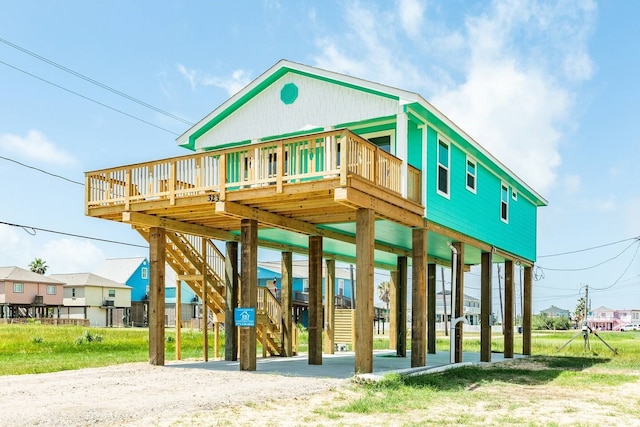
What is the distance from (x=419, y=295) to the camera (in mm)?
16797

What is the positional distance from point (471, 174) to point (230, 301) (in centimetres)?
805

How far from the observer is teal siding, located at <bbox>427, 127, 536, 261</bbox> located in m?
17.7

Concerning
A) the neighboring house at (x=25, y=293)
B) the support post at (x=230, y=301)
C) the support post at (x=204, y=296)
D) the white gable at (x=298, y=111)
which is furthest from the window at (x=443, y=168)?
the neighboring house at (x=25, y=293)

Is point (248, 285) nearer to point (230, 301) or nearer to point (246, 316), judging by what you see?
point (246, 316)

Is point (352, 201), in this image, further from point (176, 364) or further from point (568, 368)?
point (568, 368)

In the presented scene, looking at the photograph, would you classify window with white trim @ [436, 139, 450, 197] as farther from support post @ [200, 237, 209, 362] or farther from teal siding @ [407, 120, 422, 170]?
support post @ [200, 237, 209, 362]

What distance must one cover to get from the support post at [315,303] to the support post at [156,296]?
388 centimetres

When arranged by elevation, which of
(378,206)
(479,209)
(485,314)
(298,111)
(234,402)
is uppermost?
(298,111)

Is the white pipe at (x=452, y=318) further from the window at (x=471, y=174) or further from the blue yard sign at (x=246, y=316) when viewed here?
the blue yard sign at (x=246, y=316)

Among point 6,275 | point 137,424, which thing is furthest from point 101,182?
point 6,275

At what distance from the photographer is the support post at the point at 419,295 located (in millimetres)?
16812

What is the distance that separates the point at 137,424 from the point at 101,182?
920 cm

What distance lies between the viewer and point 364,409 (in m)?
10.6

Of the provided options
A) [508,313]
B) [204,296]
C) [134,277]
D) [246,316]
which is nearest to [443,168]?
[246,316]
